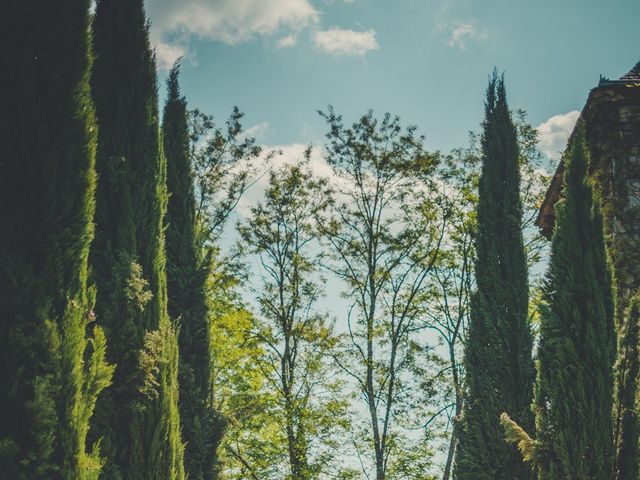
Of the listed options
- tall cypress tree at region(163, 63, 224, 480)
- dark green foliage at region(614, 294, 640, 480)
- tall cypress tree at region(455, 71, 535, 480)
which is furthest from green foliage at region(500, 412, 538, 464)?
tall cypress tree at region(163, 63, 224, 480)

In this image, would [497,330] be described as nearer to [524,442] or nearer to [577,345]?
[524,442]

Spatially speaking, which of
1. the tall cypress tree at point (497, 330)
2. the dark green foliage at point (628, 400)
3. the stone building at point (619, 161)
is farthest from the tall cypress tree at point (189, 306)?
the stone building at point (619, 161)

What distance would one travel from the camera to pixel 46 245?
12.9ft

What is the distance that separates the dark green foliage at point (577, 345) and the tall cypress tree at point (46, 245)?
14.4 ft

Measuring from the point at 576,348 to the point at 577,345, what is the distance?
0.03m

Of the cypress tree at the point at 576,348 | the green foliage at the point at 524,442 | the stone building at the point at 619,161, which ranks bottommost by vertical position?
the green foliage at the point at 524,442

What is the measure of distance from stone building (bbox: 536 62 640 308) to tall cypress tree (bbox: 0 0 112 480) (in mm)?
5593

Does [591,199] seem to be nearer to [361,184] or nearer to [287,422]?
[361,184]

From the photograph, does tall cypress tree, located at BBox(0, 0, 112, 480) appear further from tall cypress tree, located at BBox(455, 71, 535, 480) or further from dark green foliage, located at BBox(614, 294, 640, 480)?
tall cypress tree, located at BBox(455, 71, 535, 480)

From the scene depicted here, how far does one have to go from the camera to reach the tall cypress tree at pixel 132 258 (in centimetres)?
554

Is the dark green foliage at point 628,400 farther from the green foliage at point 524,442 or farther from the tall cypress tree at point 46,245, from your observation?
A: the tall cypress tree at point 46,245

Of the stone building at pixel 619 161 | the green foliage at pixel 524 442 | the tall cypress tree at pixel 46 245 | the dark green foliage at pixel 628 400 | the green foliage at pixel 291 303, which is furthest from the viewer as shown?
the green foliage at pixel 291 303

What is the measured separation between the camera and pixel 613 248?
6430mm

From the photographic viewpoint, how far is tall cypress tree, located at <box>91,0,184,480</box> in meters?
5.54
